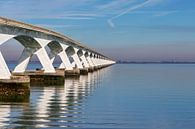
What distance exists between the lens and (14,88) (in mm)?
36031

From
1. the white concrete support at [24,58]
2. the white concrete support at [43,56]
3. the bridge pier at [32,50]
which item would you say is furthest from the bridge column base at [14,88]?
the white concrete support at [43,56]

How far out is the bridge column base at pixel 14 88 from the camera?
35.3 metres

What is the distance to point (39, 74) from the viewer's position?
59.7 metres

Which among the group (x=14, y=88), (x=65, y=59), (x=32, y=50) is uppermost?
(x=32, y=50)

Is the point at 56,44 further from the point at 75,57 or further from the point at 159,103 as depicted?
Result: the point at 159,103

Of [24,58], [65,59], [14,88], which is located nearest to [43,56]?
[24,58]

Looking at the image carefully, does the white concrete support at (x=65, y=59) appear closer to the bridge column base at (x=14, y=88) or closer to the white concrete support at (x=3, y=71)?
the white concrete support at (x=3, y=71)

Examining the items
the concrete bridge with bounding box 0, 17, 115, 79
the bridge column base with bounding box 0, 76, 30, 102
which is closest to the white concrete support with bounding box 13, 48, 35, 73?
the concrete bridge with bounding box 0, 17, 115, 79

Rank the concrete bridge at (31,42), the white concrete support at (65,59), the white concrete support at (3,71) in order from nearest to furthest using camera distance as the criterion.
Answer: the white concrete support at (3,71)
the concrete bridge at (31,42)
the white concrete support at (65,59)

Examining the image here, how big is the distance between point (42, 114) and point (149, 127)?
733cm

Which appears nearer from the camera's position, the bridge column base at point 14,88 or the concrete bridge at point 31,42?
the bridge column base at point 14,88

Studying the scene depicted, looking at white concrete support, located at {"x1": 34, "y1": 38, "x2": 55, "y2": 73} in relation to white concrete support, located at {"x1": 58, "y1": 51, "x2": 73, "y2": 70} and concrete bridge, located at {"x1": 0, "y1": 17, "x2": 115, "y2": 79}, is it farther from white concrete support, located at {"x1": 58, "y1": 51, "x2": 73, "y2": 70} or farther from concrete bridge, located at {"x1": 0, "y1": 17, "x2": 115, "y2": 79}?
white concrete support, located at {"x1": 58, "y1": 51, "x2": 73, "y2": 70}

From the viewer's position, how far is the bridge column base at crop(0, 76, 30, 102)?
116 ft

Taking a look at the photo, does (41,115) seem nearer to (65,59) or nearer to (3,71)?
(3,71)
